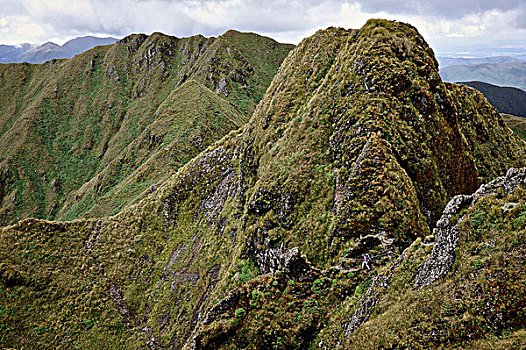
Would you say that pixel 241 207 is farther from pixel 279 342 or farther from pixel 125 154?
pixel 125 154

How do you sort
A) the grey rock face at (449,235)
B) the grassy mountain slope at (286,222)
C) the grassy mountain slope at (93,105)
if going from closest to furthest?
1. the grey rock face at (449,235)
2. the grassy mountain slope at (286,222)
3. the grassy mountain slope at (93,105)

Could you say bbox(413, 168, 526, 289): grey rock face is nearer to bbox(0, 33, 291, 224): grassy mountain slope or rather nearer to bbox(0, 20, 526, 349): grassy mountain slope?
bbox(0, 20, 526, 349): grassy mountain slope

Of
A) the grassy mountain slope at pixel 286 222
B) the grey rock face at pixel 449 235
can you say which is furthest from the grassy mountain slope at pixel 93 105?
the grey rock face at pixel 449 235

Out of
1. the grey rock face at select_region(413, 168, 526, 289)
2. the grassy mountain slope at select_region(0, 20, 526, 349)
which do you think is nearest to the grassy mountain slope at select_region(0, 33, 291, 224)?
the grassy mountain slope at select_region(0, 20, 526, 349)

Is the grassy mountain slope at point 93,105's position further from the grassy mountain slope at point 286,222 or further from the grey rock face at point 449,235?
the grey rock face at point 449,235

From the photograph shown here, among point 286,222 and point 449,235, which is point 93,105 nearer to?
point 286,222

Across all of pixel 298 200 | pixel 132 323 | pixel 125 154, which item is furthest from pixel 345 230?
pixel 125 154

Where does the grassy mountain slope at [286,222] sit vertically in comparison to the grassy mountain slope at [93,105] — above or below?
below

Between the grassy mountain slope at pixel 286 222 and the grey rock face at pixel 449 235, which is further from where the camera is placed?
the grassy mountain slope at pixel 286 222
